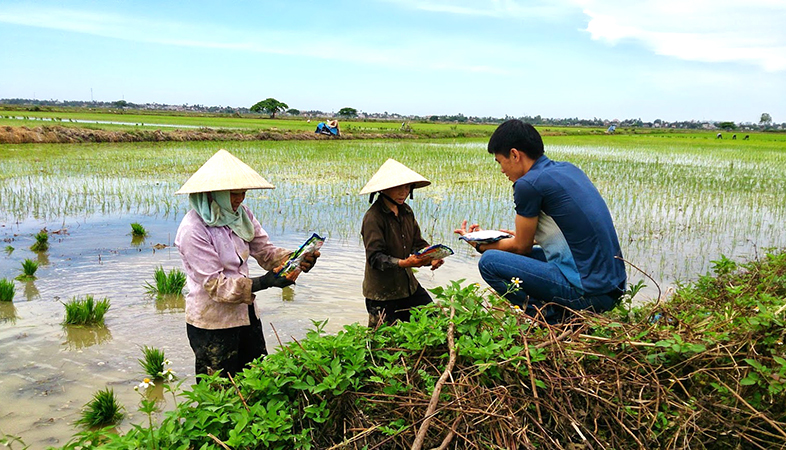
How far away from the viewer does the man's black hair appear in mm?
2967

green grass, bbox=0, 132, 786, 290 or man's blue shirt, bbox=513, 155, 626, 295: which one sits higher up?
man's blue shirt, bbox=513, 155, 626, 295

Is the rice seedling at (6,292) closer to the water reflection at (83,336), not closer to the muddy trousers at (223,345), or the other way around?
the water reflection at (83,336)

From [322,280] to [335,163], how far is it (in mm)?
9793

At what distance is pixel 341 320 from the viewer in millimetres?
4840

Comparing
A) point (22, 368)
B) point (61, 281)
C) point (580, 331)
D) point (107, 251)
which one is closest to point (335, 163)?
point (107, 251)

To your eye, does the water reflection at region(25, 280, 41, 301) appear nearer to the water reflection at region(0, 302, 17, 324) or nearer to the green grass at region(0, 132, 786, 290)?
the water reflection at region(0, 302, 17, 324)

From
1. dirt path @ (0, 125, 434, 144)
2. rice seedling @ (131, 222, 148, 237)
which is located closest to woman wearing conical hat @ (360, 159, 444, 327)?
rice seedling @ (131, 222, 148, 237)

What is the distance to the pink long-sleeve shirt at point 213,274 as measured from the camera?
9.04ft

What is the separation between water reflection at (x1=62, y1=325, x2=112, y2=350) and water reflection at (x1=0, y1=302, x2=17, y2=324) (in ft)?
1.90

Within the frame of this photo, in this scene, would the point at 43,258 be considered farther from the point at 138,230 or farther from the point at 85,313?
the point at 85,313

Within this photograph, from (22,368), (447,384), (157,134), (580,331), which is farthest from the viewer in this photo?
(157,134)

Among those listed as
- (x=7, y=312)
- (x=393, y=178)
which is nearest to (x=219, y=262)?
(x=393, y=178)

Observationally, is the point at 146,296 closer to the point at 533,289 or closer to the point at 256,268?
the point at 256,268

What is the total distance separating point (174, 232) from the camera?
304 inches
